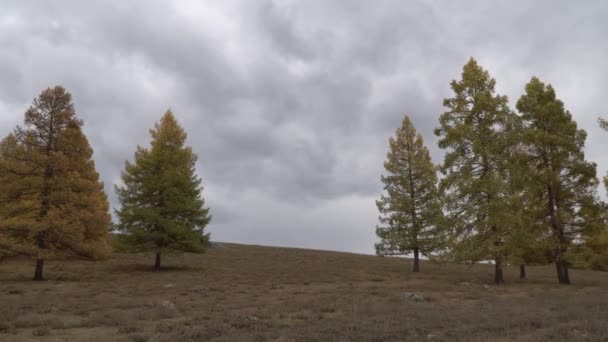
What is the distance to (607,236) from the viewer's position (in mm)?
27562

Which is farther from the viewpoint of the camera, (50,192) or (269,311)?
(50,192)

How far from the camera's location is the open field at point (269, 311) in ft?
35.3

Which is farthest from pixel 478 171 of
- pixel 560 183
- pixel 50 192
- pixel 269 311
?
pixel 50 192

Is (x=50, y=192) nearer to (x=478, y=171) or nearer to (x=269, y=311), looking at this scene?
(x=269, y=311)

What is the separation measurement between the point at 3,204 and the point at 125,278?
920 centimetres

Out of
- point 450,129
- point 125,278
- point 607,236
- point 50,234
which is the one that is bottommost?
point 125,278

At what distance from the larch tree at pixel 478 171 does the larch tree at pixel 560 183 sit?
2097 mm

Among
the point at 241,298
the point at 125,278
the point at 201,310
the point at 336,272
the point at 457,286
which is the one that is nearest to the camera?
the point at 201,310

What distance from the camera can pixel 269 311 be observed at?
14.9m

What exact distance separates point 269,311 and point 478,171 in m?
19.1

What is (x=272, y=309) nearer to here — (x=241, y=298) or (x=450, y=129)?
(x=241, y=298)

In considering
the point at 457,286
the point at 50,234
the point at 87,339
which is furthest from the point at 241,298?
the point at 50,234

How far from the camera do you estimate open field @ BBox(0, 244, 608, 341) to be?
424 inches

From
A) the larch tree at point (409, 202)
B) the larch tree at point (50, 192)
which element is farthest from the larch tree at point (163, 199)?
the larch tree at point (409, 202)
